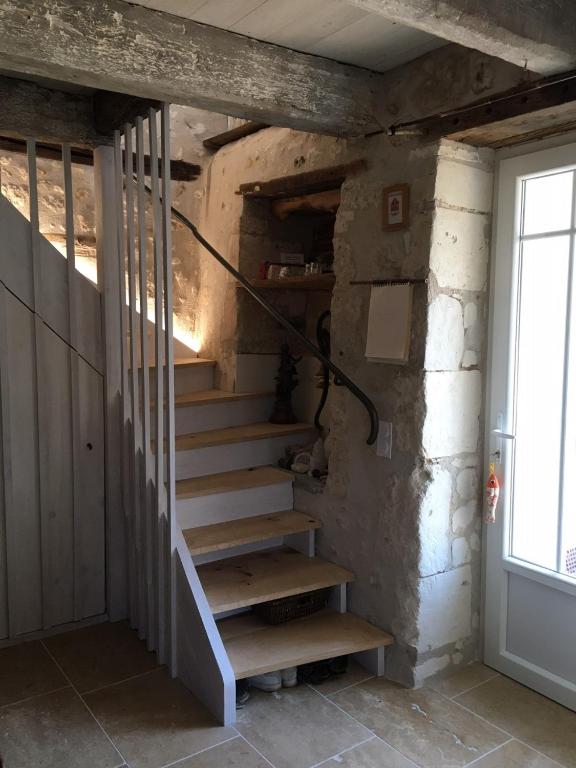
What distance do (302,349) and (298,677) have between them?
1.78 m

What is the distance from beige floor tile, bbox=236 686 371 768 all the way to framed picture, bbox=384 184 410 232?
181 cm

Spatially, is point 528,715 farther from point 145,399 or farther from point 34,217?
point 34,217

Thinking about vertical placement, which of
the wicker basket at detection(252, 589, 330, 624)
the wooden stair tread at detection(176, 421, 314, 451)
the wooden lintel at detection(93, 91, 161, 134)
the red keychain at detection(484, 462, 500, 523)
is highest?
the wooden lintel at detection(93, 91, 161, 134)

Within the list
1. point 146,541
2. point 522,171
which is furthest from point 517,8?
point 146,541

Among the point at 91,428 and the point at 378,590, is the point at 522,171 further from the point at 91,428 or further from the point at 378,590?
the point at 91,428

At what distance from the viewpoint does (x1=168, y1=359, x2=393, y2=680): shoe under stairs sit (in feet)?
8.26

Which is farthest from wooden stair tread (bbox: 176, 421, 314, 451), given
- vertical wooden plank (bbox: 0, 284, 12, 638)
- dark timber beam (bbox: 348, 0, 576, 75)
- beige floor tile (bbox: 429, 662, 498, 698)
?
dark timber beam (bbox: 348, 0, 576, 75)

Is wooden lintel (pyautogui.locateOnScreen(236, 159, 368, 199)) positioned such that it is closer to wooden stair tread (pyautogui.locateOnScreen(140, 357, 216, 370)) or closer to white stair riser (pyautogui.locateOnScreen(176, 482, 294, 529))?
wooden stair tread (pyautogui.locateOnScreen(140, 357, 216, 370))

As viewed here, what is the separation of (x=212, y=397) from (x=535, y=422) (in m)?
1.67

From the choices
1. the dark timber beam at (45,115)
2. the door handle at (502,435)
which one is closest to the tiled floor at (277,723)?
the door handle at (502,435)

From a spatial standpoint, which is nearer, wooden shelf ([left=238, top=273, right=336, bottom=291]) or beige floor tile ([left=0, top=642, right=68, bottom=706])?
beige floor tile ([left=0, top=642, right=68, bottom=706])

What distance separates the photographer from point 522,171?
239cm

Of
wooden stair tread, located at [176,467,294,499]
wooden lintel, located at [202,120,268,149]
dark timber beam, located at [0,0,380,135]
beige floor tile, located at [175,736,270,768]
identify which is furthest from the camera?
wooden lintel, located at [202,120,268,149]

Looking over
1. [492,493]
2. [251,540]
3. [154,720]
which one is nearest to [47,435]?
[251,540]
